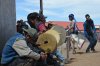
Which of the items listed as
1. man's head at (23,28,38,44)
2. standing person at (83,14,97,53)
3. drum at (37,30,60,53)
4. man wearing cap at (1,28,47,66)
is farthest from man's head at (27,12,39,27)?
standing person at (83,14,97,53)

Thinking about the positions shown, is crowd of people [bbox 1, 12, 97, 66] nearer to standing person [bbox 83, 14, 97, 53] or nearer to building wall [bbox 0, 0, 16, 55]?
building wall [bbox 0, 0, 16, 55]

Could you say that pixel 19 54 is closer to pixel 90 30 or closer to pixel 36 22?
pixel 36 22

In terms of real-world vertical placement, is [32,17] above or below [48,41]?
above

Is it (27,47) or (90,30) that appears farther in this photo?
(90,30)

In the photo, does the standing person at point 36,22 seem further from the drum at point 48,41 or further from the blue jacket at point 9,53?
the blue jacket at point 9,53

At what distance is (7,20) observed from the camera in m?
8.12

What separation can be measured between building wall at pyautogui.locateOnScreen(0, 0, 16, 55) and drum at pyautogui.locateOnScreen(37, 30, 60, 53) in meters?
0.99

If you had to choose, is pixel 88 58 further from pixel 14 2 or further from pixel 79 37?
pixel 14 2

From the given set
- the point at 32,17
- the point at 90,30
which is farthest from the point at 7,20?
the point at 90,30

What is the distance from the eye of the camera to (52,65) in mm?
7477

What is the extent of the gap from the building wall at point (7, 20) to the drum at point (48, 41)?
986 mm

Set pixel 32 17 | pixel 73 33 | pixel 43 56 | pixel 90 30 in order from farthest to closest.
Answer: pixel 90 30 → pixel 73 33 → pixel 32 17 → pixel 43 56

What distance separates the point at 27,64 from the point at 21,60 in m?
0.12

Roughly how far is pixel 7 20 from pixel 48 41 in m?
1.32
